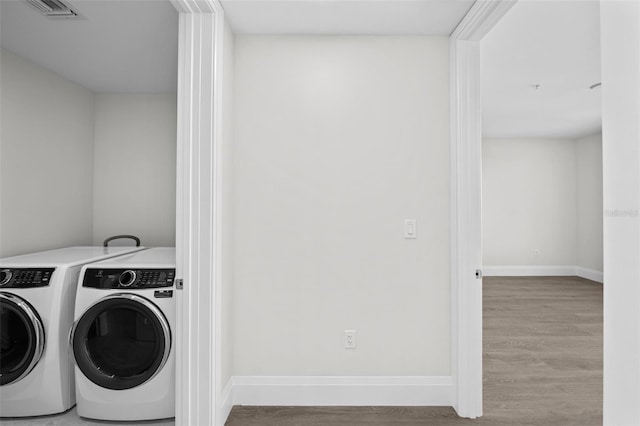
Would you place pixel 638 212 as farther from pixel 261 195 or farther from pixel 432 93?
pixel 261 195

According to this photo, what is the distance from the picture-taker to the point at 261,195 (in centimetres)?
251

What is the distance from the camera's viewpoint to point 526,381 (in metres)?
2.78

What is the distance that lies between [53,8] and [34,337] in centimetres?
183

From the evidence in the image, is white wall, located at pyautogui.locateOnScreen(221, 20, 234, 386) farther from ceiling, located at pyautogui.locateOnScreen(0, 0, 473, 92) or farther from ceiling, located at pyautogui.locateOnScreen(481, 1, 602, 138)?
ceiling, located at pyautogui.locateOnScreen(481, 1, 602, 138)

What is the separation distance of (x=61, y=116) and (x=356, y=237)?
266cm

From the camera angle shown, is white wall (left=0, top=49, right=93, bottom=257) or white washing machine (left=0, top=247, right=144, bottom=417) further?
white wall (left=0, top=49, right=93, bottom=257)

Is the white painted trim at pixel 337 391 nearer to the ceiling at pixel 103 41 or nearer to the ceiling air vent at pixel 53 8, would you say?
the ceiling at pixel 103 41

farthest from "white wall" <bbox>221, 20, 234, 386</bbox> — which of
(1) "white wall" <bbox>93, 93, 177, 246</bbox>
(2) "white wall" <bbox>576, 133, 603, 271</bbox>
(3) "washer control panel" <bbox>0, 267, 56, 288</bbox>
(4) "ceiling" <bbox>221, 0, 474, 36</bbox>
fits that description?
(2) "white wall" <bbox>576, 133, 603, 271</bbox>

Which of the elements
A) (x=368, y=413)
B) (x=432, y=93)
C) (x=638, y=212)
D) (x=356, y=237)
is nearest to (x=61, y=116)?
(x=356, y=237)

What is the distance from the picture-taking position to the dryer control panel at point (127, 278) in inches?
88.8

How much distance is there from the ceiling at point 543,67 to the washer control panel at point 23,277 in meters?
3.30

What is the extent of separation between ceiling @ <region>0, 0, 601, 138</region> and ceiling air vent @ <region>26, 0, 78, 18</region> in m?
0.05

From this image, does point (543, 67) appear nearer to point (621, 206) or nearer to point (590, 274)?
point (621, 206)

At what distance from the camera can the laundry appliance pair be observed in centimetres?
222
